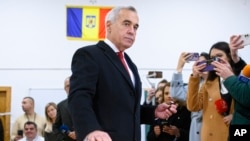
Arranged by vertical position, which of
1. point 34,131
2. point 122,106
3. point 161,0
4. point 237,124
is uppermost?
point 161,0

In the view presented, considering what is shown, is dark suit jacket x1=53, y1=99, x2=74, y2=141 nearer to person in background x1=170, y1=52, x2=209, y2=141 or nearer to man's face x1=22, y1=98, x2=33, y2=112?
person in background x1=170, y1=52, x2=209, y2=141

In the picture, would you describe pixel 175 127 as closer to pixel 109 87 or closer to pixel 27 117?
pixel 109 87

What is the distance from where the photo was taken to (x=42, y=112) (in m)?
7.10

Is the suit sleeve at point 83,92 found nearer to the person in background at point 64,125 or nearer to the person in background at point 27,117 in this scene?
the person in background at point 64,125

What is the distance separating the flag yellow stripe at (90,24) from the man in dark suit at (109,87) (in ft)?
18.0

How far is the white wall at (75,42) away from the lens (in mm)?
7254

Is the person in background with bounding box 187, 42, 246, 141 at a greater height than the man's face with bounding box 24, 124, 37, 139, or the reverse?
the person in background with bounding box 187, 42, 246, 141

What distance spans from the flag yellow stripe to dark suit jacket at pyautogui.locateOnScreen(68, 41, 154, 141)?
5.59 meters

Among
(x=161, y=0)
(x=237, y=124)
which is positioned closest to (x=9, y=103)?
(x=161, y=0)

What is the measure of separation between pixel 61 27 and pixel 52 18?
0.84 ft

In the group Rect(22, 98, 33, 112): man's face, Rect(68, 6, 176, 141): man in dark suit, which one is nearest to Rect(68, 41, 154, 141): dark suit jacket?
Rect(68, 6, 176, 141): man in dark suit

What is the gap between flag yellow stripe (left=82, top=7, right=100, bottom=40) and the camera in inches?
287

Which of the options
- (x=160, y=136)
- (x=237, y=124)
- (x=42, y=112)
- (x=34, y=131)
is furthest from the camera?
(x=42, y=112)

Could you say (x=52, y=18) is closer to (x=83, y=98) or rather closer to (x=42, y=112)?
(x=42, y=112)
